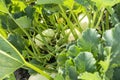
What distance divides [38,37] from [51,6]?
0.23 meters

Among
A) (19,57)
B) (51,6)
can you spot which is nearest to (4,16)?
(51,6)

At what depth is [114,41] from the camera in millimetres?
803

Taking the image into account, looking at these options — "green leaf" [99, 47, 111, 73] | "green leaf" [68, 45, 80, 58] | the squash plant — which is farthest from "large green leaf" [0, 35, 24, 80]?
"green leaf" [99, 47, 111, 73]

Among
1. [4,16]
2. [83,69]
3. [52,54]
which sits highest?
[4,16]

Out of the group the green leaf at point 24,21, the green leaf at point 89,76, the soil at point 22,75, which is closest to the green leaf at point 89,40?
the green leaf at point 89,76

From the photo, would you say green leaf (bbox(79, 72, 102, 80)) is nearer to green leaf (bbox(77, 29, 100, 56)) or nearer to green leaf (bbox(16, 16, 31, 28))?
green leaf (bbox(77, 29, 100, 56))

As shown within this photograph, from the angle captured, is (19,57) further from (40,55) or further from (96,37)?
(40,55)

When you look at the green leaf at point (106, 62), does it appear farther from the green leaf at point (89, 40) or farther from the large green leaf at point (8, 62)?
the large green leaf at point (8, 62)

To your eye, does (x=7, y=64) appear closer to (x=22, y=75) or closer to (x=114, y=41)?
(x=114, y=41)

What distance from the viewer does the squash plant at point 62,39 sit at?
2.67ft

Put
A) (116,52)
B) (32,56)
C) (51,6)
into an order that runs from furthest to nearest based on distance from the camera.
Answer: (32,56)
(51,6)
(116,52)

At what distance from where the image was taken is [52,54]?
121 centimetres

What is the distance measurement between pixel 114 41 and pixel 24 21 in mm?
386

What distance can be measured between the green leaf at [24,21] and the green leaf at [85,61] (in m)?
0.32
